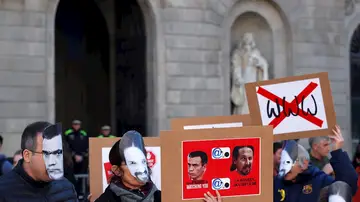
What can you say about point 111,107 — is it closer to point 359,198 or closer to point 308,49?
point 308,49

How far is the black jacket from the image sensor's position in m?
3.96

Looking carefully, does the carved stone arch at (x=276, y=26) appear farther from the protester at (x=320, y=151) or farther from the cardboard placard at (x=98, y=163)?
the cardboard placard at (x=98, y=163)

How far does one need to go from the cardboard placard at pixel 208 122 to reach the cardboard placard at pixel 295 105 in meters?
0.25

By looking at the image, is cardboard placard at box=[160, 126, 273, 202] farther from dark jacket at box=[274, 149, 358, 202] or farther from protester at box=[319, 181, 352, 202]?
dark jacket at box=[274, 149, 358, 202]

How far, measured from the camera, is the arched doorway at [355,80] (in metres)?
18.7

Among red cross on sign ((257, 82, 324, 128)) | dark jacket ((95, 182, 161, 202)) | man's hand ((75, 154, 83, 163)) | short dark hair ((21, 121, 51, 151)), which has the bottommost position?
man's hand ((75, 154, 83, 163))

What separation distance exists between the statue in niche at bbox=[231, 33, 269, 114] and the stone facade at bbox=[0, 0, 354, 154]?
209 mm

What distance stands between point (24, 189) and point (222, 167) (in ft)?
3.87

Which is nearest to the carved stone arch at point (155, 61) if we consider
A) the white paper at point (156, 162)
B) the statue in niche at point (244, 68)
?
the statue in niche at point (244, 68)

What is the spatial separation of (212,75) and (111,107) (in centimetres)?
397

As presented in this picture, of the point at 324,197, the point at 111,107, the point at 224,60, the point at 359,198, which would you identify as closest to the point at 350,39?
the point at 224,60

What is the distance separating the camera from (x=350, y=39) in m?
18.3

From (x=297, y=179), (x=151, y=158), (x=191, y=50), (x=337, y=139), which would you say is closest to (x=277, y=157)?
(x=297, y=179)

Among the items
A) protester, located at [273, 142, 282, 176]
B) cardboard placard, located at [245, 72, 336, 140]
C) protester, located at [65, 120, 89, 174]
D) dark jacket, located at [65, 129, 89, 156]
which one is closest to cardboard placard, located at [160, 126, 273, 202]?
cardboard placard, located at [245, 72, 336, 140]
